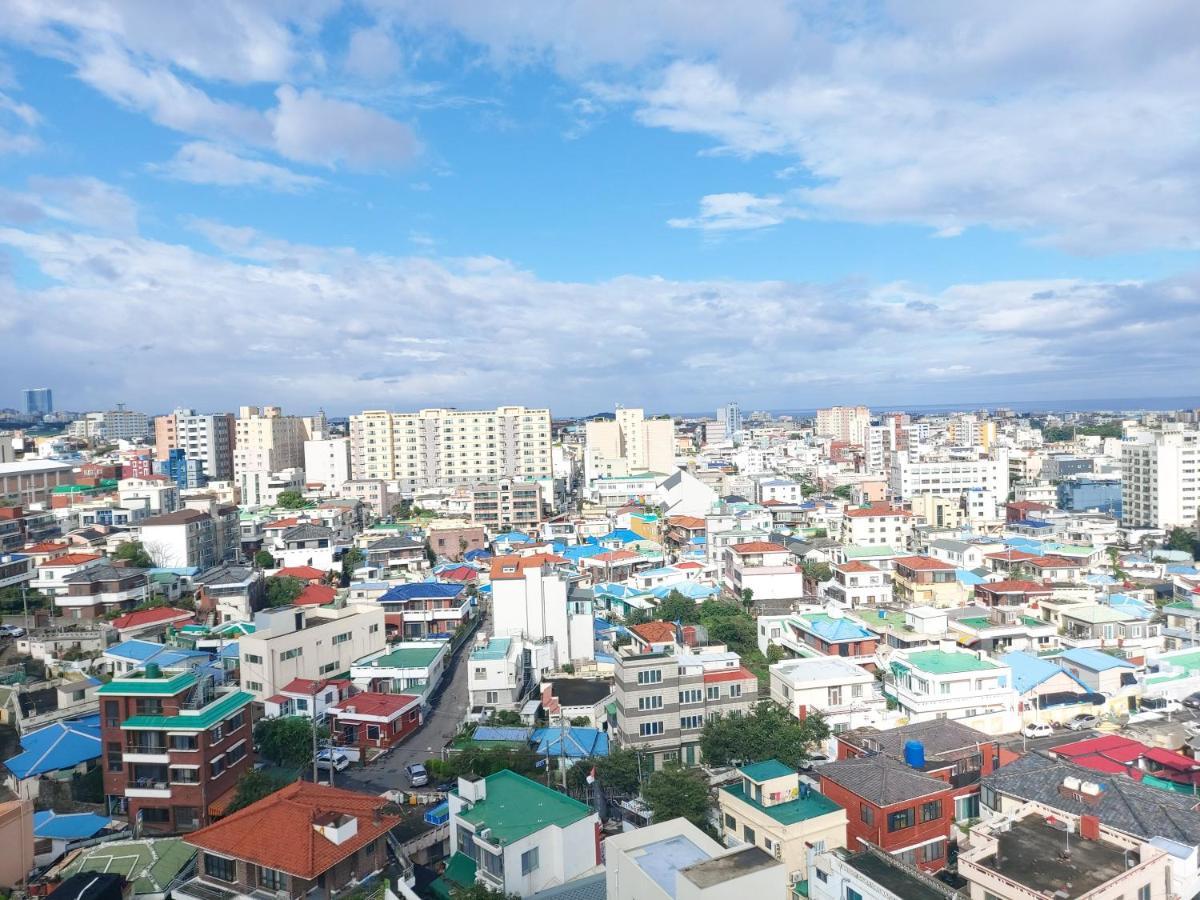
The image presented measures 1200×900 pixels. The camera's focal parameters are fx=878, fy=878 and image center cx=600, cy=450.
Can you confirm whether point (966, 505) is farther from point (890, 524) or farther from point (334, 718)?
point (334, 718)

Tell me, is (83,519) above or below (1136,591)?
above

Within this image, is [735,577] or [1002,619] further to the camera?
[735,577]

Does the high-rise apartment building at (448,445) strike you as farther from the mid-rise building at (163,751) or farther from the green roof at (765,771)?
the green roof at (765,771)

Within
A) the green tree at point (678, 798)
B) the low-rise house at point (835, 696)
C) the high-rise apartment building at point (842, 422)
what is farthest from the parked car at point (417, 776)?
the high-rise apartment building at point (842, 422)

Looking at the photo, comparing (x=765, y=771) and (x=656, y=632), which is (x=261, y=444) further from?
(x=765, y=771)

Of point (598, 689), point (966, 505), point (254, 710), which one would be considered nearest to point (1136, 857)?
point (598, 689)

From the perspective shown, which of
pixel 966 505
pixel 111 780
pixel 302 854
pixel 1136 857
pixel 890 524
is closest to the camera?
pixel 1136 857

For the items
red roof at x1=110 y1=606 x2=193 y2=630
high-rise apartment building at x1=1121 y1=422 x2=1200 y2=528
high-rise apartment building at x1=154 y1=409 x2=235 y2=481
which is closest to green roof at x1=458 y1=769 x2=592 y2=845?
red roof at x1=110 y1=606 x2=193 y2=630
